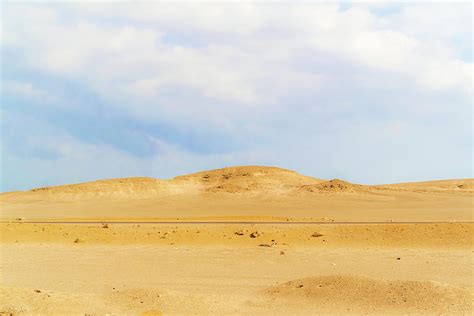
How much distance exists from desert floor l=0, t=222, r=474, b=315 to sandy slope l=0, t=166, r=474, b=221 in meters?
17.1

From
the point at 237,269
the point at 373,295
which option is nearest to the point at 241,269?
the point at 237,269

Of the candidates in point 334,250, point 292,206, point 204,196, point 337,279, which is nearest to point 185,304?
point 337,279

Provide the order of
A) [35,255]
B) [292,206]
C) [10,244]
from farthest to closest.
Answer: [292,206], [10,244], [35,255]

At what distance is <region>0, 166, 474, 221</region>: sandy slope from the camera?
44.5 metres

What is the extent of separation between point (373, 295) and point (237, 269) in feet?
20.0

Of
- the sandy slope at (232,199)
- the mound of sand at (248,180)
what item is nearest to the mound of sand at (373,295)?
the sandy slope at (232,199)

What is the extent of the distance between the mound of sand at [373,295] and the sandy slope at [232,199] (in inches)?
1106

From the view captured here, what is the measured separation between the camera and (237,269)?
1620 cm

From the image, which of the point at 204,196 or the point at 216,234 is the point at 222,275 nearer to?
the point at 216,234

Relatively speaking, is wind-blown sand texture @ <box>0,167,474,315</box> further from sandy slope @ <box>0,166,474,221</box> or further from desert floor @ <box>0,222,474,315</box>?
sandy slope @ <box>0,166,474,221</box>

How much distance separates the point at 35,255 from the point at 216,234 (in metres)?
8.26

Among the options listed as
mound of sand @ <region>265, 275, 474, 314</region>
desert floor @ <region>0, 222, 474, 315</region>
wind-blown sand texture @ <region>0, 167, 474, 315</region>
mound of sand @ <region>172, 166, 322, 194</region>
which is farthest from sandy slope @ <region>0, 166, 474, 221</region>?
mound of sand @ <region>265, 275, 474, 314</region>

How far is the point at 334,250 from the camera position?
20.1 metres

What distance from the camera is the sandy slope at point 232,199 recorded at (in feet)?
146
